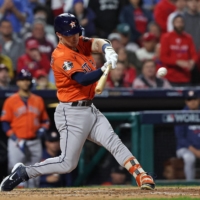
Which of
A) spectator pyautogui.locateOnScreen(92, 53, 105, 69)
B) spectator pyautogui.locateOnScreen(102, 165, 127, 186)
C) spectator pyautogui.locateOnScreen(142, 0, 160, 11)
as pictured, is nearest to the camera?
spectator pyautogui.locateOnScreen(102, 165, 127, 186)

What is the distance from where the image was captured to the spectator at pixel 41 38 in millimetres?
11484

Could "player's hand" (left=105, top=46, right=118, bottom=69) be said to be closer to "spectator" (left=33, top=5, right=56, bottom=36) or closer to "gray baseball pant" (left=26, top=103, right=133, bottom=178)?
"gray baseball pant" (left=26, top=103, right=133, bottom=178)

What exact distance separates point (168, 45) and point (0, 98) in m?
3.14

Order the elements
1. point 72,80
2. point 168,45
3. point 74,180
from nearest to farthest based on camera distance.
A: point 72,80, point 74,180, point 168,45

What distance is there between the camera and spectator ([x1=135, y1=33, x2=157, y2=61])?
11680 mm

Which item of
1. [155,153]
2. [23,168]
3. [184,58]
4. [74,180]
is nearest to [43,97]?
[74,180]

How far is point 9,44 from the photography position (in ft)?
37.5

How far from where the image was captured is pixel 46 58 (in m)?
11.4

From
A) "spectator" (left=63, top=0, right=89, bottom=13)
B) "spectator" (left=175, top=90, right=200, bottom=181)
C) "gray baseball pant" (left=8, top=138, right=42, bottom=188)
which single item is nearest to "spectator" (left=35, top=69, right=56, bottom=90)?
"gray baseball pant" (left=8, top=138, right=42, bottom=188)

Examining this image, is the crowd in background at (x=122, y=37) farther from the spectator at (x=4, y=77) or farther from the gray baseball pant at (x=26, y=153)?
the gray baseball pant at (x=26, y=153)

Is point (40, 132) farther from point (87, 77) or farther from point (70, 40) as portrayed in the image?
point (87, 77)

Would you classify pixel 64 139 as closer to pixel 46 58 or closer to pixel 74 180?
pixel 74 180

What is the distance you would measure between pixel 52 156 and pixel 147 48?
10.3 feet

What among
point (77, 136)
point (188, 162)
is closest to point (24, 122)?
point (188, 162)
